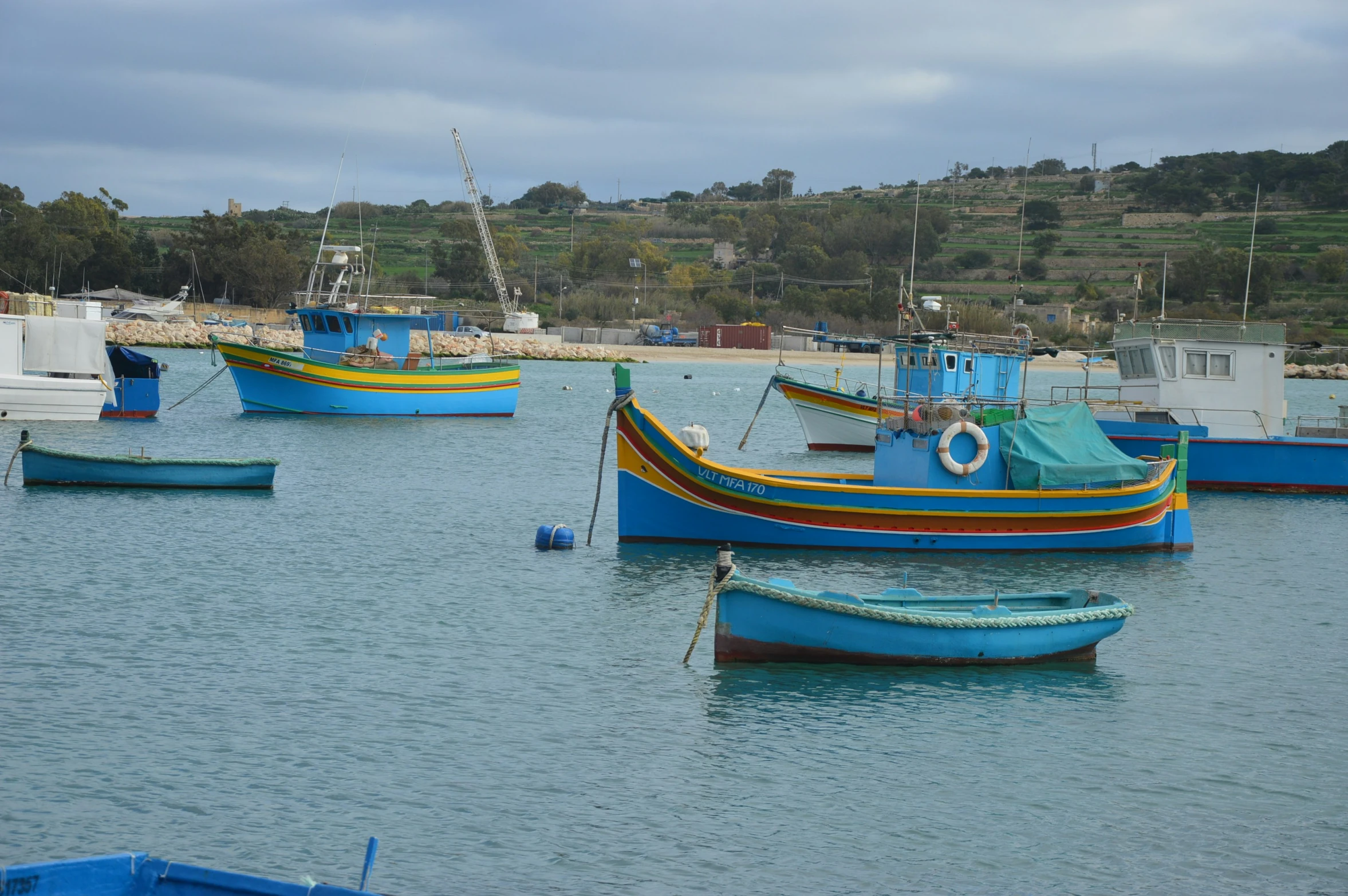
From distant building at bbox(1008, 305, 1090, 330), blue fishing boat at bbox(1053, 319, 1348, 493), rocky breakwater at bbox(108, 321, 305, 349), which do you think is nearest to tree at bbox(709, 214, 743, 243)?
distant building at bbox(1008, 305, 1090, 330)

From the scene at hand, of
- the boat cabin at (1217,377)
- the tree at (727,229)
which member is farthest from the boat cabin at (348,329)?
the tree at (727,229)

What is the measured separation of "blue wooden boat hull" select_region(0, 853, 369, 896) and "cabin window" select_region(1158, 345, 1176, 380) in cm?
2835

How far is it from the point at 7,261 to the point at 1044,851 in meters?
99.3

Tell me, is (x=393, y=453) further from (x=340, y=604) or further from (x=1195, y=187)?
(x=1195, y=187)

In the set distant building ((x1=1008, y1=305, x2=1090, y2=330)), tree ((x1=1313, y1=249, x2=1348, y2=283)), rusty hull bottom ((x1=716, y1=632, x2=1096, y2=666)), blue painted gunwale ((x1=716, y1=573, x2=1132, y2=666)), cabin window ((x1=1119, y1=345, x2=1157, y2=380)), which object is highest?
tree ((x1=1313, y1=249, x2=1348, y2=283))

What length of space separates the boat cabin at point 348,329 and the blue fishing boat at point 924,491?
75.5 feet

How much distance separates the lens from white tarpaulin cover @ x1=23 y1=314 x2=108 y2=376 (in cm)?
3475

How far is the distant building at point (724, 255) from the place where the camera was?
148375 mm

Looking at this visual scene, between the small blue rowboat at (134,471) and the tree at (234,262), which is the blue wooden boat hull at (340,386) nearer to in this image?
the small blue rowboat at (134,471)

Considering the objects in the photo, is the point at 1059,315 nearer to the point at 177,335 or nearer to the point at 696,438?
the point at 177,335

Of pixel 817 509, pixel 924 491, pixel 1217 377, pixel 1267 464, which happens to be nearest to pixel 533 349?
pixel 1217 377

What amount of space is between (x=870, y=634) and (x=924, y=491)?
623cm

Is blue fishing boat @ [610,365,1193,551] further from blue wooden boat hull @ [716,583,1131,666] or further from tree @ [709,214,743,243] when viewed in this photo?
tree @ [709,214,743,243]

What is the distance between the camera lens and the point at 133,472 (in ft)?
82.9
